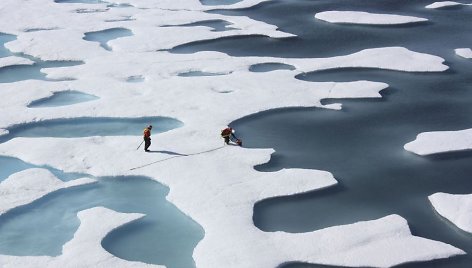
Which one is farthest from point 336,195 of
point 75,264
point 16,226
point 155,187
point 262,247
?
point 16,226

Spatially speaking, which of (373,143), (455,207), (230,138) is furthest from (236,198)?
(373,143)

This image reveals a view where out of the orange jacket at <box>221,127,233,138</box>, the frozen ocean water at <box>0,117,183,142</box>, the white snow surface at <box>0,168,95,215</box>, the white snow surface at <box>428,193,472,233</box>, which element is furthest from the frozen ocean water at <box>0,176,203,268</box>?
the white snow surface at <box>428,193,472,233</box>

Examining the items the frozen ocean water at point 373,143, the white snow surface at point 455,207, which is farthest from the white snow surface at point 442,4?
the white snow surface at point 455,207

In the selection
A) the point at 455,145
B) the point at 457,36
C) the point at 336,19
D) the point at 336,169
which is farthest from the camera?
the point at 336,19

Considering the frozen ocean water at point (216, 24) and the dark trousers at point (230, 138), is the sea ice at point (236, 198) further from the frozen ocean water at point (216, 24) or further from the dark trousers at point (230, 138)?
the frozen ocean water at point (216, 24)

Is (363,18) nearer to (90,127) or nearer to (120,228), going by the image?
(90,127)

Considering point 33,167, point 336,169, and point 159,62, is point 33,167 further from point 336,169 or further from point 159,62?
Answer: point 159,62
